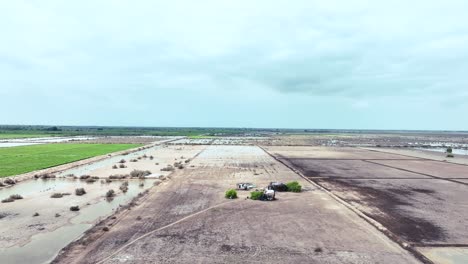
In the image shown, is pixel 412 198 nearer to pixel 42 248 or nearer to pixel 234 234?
pixel 234 234

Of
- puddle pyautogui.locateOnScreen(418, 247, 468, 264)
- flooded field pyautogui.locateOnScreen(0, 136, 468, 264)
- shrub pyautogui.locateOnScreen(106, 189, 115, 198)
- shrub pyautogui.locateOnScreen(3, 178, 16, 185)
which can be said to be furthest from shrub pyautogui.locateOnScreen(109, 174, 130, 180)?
puddle pyautogui.locateOnScreen(418, 247, 468, 264)

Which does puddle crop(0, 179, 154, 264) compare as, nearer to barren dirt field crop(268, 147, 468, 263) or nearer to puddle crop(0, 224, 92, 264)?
puddle crop(0, 224, 92, 264)

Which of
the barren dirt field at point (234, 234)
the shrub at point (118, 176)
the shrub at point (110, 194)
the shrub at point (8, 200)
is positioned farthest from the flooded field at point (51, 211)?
the barren dirt field at point (234, 234)

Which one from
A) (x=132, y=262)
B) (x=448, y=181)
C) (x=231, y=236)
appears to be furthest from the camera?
(x=448, y=181)

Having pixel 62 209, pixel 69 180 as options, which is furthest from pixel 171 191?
pixel 69 180

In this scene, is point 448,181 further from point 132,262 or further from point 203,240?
point 132,262

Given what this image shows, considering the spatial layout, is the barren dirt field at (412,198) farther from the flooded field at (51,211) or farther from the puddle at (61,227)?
the flooded field at (51,211)

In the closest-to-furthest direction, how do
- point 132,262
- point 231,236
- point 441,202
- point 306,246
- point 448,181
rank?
point 132,262 → point 306,246 → point 231,236 → point 441,202 → point 448,181

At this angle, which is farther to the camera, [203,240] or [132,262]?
[203,240]
